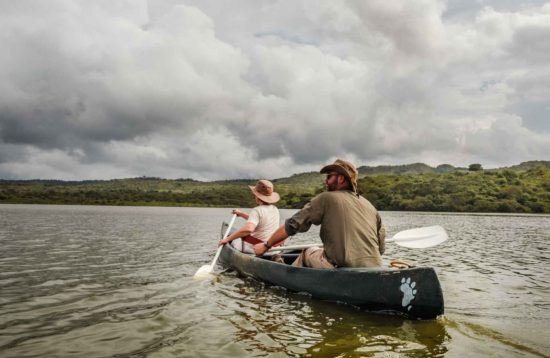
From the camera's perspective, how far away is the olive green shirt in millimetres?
7695

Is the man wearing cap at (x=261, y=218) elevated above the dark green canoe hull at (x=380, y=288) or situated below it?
above

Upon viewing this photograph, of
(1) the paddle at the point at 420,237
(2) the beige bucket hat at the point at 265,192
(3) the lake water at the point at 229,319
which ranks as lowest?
(3) the lake water at the point at 229,319

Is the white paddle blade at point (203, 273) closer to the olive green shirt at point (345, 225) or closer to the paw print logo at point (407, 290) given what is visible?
the olive green shirt at point (345, 225)

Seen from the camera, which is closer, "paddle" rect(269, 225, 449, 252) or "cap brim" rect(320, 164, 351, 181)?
"cap brim" rect(320, 164, 351, 181)

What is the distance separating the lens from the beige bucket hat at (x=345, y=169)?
789 centimetres

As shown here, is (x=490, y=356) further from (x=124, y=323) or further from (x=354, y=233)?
(x=124, y=323)

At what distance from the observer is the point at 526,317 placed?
7.89m

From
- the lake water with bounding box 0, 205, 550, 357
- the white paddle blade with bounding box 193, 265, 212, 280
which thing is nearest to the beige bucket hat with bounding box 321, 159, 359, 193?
the lake water with bounding box 0, 205, 550, 357

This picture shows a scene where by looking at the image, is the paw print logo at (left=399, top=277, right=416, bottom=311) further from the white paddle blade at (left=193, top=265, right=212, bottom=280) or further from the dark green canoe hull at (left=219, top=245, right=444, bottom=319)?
the white paddle blade at (left=193, top=265, right=212, bottom=280)

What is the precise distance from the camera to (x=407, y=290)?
283 inches

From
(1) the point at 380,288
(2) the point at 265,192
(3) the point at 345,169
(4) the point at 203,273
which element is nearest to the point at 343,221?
(3) the point at 345,169

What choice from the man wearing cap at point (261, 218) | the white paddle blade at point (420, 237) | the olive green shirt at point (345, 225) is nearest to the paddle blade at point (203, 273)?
the man wearing cap at point (261, 218)

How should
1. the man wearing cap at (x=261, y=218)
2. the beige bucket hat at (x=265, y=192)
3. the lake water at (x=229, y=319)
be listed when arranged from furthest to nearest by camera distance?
the beige bucket hat at (x=265, y=192) < the man wearing cap at (x=261, y=218) < the lake water at (x=229, y=319)

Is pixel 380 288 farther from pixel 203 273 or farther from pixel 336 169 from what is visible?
pixel 203 273
